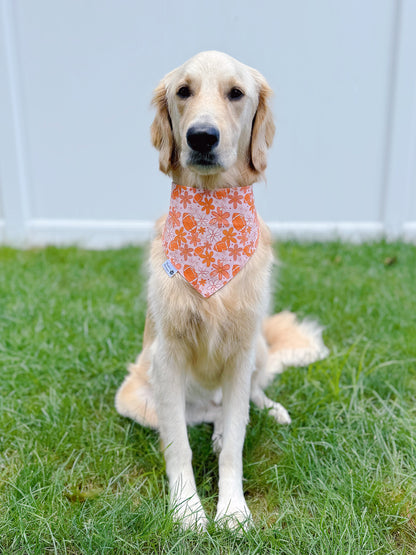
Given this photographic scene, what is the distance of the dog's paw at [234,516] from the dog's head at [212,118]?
1130 millimetres

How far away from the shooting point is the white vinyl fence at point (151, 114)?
4.15 metres

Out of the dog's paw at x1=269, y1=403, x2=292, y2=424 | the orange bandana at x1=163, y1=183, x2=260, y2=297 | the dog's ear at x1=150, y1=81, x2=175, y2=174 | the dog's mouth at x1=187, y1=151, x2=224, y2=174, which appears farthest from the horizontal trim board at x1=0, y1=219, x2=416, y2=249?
the dog's mouth at x1=187, y1=151, x2=224, y2=174

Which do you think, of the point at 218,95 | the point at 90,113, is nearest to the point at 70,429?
the point at 218,95

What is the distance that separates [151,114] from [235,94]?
2.65m

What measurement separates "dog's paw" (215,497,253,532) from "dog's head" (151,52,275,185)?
113 cm

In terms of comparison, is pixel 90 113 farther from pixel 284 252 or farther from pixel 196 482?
pixel 196 482

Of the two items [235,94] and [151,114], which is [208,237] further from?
[151,114]

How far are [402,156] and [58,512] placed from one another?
3939mm

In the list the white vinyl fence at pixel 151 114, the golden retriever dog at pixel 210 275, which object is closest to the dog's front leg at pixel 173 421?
the golden retriever dog at pixel 210 275

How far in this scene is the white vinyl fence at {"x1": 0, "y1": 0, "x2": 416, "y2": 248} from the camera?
4152 mm

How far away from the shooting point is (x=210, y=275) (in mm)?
1759

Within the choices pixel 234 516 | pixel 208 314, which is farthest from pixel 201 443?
pixel 208 314

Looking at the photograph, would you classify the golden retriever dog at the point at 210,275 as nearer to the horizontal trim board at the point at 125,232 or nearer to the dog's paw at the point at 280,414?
the dog's paw at the point at 280,414

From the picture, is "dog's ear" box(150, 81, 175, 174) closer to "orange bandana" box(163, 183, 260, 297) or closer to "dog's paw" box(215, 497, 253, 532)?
"orange bandana" box(163, 183, 260, 297)
